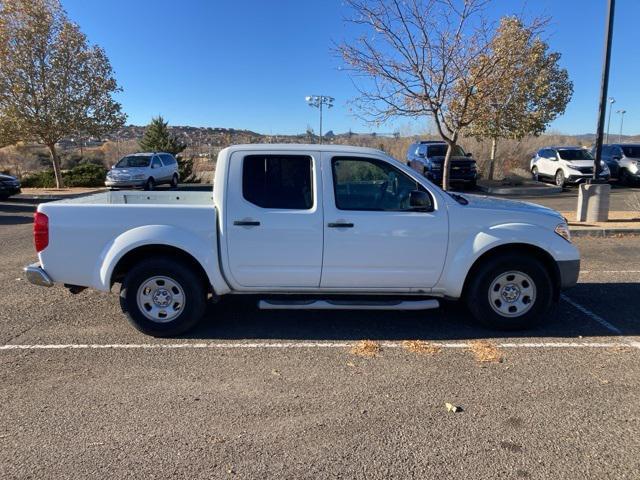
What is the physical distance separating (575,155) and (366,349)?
21.7 metres

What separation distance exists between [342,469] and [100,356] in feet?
8.69

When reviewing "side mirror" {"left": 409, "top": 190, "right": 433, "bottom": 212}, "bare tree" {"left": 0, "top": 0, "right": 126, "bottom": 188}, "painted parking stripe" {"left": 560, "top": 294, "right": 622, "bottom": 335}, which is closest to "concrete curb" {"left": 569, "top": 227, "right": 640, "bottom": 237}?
"painted parking stripe" {"left": 560, "top": 294, "right": 622, "bottom": 335}

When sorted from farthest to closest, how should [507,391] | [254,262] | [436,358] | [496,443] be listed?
[254,262] < [436,358] < [507,391] < [496,443]

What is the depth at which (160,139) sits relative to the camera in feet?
114

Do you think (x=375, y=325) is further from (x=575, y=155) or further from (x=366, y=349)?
(x=575, y=155)

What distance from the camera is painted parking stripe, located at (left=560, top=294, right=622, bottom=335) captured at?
5090mm

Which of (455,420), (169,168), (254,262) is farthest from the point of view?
(169,168)

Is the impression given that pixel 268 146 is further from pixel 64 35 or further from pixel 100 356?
pixel 64 35

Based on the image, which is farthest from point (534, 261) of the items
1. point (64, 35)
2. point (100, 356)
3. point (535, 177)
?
point (64, 35)

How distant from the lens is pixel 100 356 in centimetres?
444

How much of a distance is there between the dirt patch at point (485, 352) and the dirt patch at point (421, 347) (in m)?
0.33

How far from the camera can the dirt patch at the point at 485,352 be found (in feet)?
14.3

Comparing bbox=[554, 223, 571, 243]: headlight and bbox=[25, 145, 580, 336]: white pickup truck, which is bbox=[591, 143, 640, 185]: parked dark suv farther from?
bbox=[25, 145, 580, 336]: white pickup truck

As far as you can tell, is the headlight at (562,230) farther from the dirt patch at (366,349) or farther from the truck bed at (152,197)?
the truck bed at (152,197)
